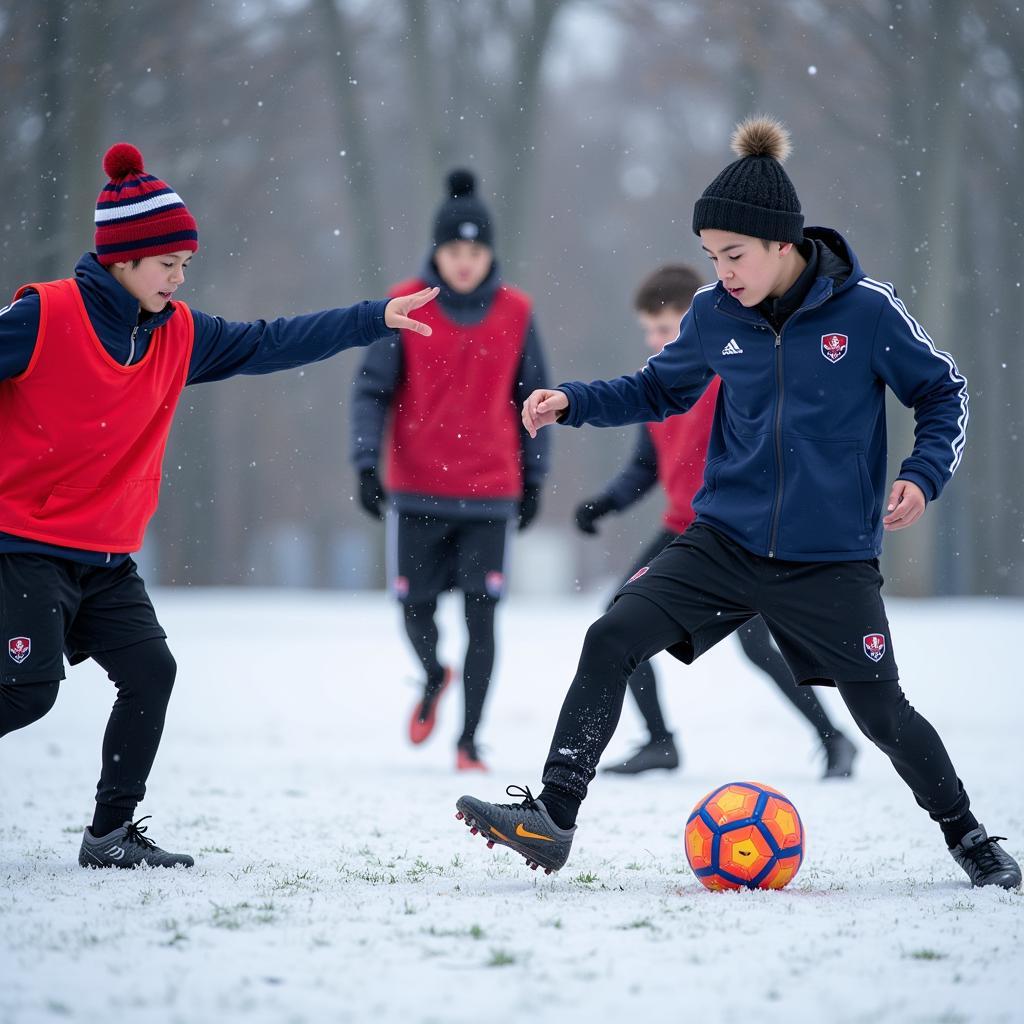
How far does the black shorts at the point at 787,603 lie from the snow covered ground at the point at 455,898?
57 cm

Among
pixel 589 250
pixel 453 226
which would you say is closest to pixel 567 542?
pixel 589 250

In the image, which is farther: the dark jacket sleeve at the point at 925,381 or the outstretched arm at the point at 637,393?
the outstretched arm at the point at 637,393

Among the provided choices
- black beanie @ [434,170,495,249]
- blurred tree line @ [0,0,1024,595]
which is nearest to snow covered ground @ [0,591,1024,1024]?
black beanie @ [434,170,495,249]

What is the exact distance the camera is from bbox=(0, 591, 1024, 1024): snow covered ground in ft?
7.73

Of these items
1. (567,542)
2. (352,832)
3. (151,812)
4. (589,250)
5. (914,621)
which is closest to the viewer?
(352,832)

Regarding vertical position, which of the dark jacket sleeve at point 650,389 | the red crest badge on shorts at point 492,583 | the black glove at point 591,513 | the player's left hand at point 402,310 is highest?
the player's left hand at point 402,310

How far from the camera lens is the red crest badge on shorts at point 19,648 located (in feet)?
11.6

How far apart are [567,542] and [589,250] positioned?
246 inches

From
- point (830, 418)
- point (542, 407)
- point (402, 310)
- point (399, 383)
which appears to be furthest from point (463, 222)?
point (830, 418)

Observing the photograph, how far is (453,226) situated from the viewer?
608 centimetres

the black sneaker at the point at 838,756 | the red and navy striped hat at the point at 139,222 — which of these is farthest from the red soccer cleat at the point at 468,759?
the red and navy striped hat at the point at 139,222

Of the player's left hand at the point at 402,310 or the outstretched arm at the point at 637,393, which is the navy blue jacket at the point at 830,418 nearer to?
the outstretched arm at the point at 637,393

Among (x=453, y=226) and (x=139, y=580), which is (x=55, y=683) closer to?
(x=139, y=580)

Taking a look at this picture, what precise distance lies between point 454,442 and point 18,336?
8.53ft
